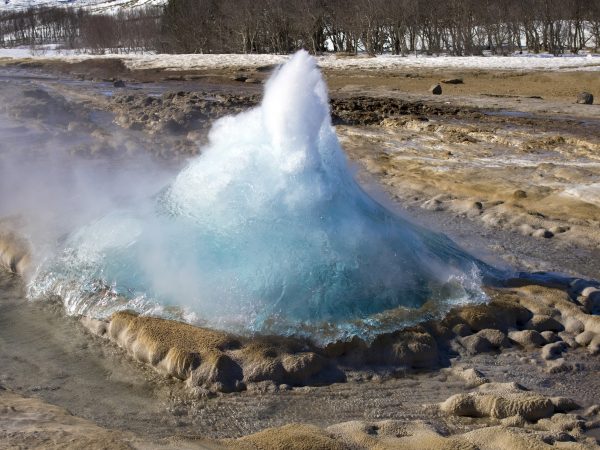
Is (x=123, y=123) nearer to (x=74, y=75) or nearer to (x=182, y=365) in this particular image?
(x=182, y=365)

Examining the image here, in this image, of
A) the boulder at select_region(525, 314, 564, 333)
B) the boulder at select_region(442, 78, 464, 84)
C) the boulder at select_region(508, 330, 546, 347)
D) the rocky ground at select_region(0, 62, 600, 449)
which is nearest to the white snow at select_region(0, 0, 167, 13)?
the boulder at select_region(442, 78, 464, 84)

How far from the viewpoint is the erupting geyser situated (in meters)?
4.23

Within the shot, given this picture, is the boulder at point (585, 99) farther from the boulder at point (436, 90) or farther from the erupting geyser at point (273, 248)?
the erupting geyser at point (273, 248)

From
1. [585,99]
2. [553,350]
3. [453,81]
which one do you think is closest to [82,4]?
[453,81]

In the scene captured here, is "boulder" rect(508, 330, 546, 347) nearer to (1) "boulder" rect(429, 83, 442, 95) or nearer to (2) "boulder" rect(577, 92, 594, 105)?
(2) "boulder" rect(577, 92, 594, 105)

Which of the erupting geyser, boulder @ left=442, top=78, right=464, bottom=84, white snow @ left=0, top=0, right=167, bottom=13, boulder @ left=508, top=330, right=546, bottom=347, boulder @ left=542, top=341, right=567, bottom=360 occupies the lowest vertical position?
boulder @ left=542, top=341, right=567, bottom=360

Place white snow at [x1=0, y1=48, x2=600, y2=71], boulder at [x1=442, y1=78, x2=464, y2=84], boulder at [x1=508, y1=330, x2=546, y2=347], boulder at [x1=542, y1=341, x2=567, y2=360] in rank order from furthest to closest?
white snow at [x1=0, y1=48, x2=600, y2=71], boulder at [x1=442, y1=78, x2=464, y2=84], boulder at [x1=508, y1=330, x2=546, y2=347], boulder at [x1=542, y1=341, x2=567, y2=360]

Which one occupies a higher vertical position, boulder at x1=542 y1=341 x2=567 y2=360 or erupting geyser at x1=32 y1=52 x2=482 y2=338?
erupting geyser at x1=32 y1=52 x2=482 y2=338

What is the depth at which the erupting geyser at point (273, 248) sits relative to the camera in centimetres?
423

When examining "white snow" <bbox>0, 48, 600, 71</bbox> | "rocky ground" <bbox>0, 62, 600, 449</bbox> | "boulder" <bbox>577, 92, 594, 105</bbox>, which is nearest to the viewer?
"rocky ground" <bbox>0, 62, 600, 449</bbox>

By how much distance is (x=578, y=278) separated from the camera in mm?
5191

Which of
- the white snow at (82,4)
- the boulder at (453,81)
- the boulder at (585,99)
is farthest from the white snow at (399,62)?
the white snow at (82,4)

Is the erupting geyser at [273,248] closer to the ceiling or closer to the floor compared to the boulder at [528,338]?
closer to the ceiling

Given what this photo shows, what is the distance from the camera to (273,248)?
448 cm
